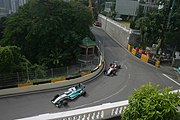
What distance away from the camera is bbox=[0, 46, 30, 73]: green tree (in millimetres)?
19266

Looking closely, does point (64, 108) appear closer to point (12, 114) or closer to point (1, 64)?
point (12, 114)

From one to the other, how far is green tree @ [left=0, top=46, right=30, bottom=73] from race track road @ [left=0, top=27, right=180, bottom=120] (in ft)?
11.5

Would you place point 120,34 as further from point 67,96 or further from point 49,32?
point 67,96

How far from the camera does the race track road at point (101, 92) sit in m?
16.4

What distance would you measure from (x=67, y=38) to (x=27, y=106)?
1420 cm

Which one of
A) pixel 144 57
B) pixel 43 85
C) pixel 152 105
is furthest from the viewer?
pixel 144 57

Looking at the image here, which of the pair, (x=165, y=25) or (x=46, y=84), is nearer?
(x=46, y=84)

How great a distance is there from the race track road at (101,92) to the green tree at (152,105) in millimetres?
10208

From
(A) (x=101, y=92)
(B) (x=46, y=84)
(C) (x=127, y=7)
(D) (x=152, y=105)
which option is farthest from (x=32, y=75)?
(C) (x=127, y=7)

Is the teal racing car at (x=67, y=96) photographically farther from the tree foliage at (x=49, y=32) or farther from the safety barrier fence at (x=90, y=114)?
the tree foliage at (x=49, y=32)

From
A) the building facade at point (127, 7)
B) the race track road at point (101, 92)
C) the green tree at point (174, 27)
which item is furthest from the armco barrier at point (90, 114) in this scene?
the building facade at point (127, 7)

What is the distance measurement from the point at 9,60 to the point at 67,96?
7.70 metres

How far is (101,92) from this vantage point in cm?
1991

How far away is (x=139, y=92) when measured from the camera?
26.1 feet
